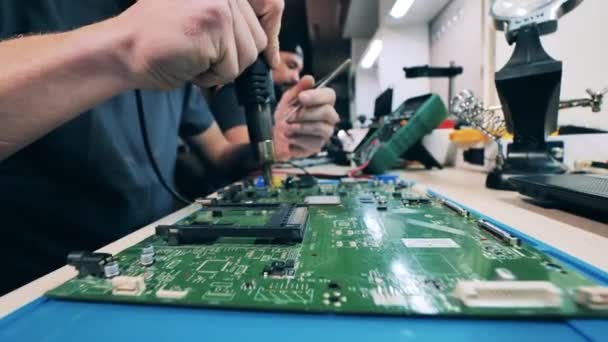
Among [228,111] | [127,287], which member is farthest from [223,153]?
[127,287]

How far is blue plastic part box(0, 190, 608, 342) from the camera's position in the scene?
227mm

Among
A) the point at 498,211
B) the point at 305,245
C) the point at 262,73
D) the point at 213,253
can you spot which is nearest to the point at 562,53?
the point at 498,211

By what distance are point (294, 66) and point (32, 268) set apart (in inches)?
70.0

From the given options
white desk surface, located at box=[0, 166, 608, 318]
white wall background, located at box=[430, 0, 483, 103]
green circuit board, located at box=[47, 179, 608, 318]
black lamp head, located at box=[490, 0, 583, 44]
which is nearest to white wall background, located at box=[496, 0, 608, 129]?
black lamp head, located at box=[490, 0, 583, 44]

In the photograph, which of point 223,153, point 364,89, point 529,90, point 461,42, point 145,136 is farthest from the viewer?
point 364,89

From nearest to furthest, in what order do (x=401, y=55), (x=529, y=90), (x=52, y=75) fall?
(x=52, y=75) → (x=529, y=90) → (x=401, y=55)

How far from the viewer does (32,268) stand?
0.68m

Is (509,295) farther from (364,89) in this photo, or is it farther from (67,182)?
(364,89)

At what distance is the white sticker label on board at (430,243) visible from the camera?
387 millimetres

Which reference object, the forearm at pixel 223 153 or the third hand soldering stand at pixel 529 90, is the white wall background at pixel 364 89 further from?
the third hand soldering stand at pixel 529 90

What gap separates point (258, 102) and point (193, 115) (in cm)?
71

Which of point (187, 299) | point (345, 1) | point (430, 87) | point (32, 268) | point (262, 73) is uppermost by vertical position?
point (345, 1)

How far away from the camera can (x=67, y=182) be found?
0.73 meters

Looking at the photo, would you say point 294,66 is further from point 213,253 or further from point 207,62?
point 213,253
